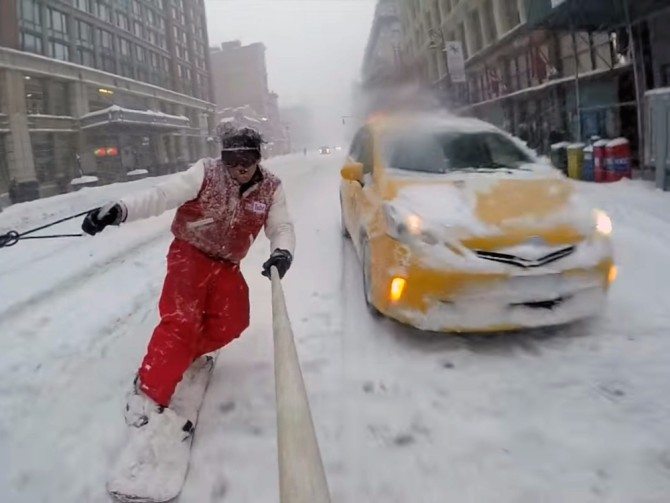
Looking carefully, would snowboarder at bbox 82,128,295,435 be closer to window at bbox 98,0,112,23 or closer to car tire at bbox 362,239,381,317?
car tire at bbox 362,239,381,317

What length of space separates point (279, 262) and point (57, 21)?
41.6m

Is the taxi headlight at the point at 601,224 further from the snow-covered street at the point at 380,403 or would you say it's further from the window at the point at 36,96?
the window at the point at 36,96

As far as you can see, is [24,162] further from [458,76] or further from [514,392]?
[514,392]

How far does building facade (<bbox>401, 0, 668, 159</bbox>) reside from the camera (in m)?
15.7

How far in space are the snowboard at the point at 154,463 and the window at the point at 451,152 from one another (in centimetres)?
299

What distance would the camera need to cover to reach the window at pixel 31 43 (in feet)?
104

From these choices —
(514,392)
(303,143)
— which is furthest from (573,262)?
(303,143)

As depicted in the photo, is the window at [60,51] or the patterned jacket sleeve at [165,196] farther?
the window at [60,51]

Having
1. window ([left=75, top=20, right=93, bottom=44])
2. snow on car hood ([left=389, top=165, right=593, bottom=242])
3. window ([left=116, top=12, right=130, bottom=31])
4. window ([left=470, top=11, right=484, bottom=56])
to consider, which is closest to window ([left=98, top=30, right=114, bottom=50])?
window ([left=75, top=20, right=93, bottom=44])

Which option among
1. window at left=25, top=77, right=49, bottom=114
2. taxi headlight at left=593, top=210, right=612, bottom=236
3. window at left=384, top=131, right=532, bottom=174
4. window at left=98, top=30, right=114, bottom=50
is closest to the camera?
taxi headlight at left=593, top=210, right=612, bottom=236

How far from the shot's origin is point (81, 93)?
1464 inches

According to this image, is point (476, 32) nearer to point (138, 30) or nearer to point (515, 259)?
point (515, 259)

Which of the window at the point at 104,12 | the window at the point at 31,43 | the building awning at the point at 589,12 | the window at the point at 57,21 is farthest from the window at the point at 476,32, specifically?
the window at the point at 104,12

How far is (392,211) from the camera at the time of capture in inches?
149
